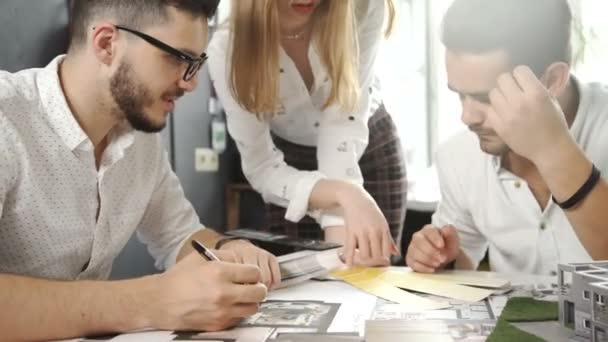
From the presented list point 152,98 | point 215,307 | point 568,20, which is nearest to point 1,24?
point 152,98

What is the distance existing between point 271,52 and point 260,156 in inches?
9.4

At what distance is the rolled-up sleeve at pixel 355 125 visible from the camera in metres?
1.40

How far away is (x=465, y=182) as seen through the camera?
1.22 meters

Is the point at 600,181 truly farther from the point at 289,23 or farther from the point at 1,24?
the point at 1,24

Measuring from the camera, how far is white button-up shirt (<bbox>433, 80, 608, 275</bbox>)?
40.2 inches

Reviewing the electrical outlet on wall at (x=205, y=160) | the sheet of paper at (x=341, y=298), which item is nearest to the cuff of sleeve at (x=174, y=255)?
the sheet of paper at (x=341, y=298)

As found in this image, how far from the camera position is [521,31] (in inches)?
37.8

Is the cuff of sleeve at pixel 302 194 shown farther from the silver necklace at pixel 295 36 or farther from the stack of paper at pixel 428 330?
the stack of paper at pixel 428 330

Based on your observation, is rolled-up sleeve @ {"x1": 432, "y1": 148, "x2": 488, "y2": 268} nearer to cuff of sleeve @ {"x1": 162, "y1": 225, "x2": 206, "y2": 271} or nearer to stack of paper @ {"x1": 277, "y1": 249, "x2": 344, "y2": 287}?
stack of paper @ {"x1": 277, "y1": 249, "x2": 344, "y2": 287}

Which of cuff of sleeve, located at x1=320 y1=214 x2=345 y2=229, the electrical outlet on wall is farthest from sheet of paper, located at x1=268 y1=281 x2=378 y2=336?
the electrical outlet on wall

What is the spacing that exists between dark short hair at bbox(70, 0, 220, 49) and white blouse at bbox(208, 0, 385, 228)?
0.95 feet

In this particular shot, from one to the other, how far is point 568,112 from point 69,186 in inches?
29.5

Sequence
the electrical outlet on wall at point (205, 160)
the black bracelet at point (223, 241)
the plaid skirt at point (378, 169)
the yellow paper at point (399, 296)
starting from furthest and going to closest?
the electrical outlet on wall at point (205, 160) < the plaid skirt at point (378, 169) < the black bracelet at point (223, 241) < the yellow paper at point (399, 296)

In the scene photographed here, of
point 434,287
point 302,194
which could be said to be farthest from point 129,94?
point 434,287
